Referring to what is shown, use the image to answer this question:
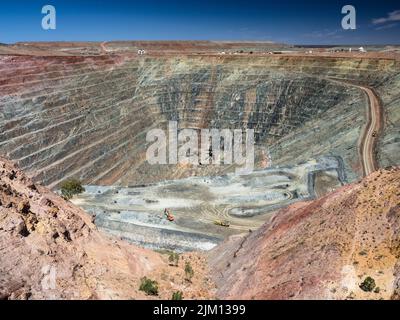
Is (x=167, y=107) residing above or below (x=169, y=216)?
above

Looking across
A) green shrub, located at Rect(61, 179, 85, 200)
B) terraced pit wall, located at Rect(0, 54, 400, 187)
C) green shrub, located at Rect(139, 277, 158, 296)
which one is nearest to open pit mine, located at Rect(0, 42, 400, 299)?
terraced pit wall, located at Rect(0, 54, 400, 187)

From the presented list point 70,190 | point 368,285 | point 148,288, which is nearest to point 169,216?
point 70,190

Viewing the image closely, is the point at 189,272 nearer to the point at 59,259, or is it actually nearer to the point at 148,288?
the point at 148,288

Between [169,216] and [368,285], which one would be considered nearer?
[368,285]

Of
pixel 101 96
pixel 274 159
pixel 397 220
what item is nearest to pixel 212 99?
pixel 101 96

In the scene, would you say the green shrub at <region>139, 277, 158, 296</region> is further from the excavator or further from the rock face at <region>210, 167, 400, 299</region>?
the excavator

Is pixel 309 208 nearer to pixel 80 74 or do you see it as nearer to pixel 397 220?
pixel 397 220
